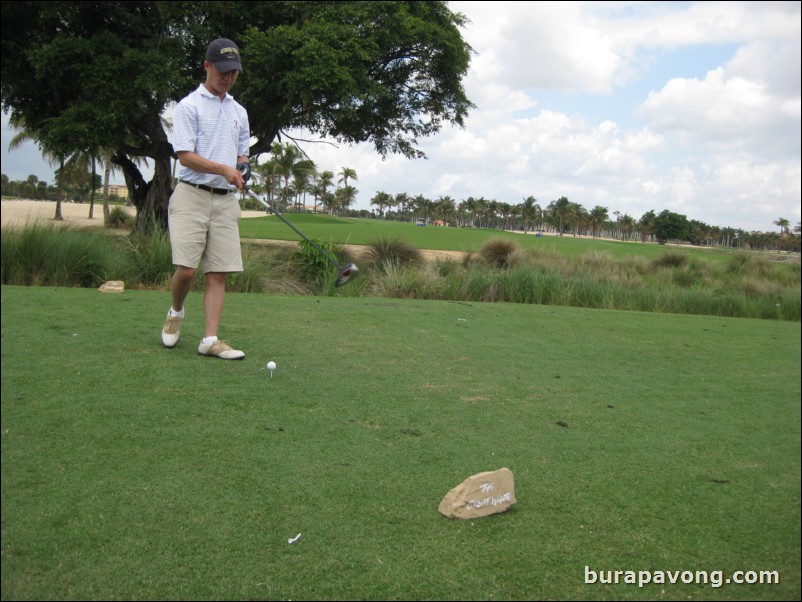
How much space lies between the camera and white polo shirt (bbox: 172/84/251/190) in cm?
362

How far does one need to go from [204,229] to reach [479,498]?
2.52 meters

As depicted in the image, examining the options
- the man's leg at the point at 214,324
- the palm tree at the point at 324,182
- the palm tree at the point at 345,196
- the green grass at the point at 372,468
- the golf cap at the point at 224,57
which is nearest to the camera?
the green grass at the point at 372,468

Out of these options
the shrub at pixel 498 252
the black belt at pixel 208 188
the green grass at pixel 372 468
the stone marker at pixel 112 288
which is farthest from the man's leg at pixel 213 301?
the shrub at pixel 498 252

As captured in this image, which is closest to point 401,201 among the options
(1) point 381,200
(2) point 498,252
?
(1) point 381,200

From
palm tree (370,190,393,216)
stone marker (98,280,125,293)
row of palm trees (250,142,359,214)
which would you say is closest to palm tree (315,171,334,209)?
row of palm trees (250,142,359,214)

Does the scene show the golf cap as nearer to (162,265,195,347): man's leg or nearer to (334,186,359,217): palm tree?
(162,265,195,347): man's leg

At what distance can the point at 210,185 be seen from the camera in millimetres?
3863

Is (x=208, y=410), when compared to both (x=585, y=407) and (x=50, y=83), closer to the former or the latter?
(x=585, y=407)

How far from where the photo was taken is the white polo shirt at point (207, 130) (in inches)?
142

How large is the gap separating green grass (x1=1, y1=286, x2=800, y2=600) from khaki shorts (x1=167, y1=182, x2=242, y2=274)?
0.61 m

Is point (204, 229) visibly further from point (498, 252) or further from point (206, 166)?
point (498, 252)

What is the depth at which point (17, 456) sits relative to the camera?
2.04 m

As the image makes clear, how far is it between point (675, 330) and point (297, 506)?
487cm

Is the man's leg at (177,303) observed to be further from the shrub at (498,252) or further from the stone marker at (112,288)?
the shrub at (498,252)
